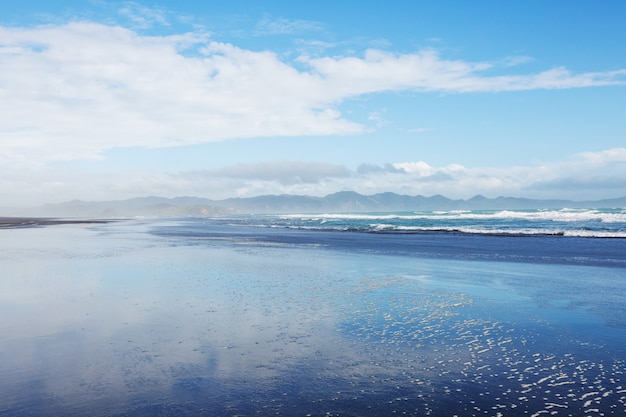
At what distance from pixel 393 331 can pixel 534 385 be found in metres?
3.23

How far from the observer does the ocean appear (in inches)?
237

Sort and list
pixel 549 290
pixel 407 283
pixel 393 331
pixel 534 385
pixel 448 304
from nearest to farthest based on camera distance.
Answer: pixel 534 385
pixel 393 331
pixel 448 304
pixel 549 290
pixel 407 283

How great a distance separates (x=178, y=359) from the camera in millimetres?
7621

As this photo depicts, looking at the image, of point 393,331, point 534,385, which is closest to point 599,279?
point 393,331

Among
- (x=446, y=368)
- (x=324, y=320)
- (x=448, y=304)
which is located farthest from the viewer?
(x=448, y=304)

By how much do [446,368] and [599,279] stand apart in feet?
39.7

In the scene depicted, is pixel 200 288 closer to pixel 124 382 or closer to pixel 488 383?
pixel 124 382

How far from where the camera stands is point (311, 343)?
855 cm

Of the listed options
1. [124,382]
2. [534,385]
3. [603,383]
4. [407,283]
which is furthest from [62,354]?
[407,283]

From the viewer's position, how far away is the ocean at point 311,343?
6.02 meters

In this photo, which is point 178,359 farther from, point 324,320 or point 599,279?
point 599,279

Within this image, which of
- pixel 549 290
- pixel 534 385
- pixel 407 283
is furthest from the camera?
pixel 407 283

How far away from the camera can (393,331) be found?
9445mm

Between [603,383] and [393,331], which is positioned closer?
[603,383]
